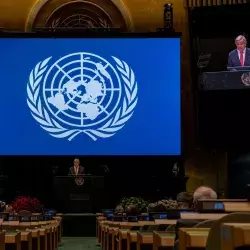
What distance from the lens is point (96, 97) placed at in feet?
58.7

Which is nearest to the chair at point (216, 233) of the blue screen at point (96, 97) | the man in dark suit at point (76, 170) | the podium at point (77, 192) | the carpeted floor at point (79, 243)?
the carpeted floor at point (79, 243)

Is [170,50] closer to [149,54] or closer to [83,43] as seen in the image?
[149,54]

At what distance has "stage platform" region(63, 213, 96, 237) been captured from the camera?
1595 cm

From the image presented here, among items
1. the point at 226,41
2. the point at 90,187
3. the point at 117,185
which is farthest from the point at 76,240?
the point at 226,41

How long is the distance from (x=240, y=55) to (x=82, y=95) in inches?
174

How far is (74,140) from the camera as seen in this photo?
1761 cm

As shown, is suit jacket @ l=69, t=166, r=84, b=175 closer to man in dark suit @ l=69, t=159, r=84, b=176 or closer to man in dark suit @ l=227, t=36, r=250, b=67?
man in dark suit @ l=69, t=159, r=84, b=176

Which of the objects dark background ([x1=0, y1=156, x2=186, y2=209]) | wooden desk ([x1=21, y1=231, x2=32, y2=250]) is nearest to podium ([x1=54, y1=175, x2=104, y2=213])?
dark background ([x1=0, y1=156, x2=186, y2=209])

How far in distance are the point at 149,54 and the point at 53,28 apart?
296 centimetres

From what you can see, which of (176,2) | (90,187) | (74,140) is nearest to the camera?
(90,187)

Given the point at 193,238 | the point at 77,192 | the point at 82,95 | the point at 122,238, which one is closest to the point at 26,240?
the point at 122,238

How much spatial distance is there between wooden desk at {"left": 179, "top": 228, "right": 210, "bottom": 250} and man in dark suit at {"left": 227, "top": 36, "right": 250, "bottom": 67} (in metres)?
13.8

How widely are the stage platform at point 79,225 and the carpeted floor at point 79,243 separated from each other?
0.30 m

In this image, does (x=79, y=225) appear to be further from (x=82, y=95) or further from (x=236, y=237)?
(x=236, y=237)
